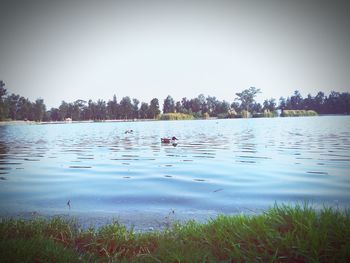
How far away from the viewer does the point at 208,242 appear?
602 cm

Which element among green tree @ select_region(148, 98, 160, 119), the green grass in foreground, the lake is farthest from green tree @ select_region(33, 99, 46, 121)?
the green grass in foreground

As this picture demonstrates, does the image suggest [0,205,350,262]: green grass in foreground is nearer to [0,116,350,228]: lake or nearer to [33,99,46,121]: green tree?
[0,116,350,228]: lake

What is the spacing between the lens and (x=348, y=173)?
13.9 m

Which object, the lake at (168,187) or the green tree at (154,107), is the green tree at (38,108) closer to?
the green tree at (154,107)

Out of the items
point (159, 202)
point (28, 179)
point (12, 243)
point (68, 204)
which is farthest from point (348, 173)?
point (28, 179)

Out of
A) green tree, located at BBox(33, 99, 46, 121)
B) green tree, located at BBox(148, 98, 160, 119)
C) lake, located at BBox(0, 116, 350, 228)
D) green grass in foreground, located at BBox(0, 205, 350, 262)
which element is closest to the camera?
green grass in foreground, located at BBox(0, 205, 350, 262)

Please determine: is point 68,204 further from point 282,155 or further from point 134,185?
point 282,155

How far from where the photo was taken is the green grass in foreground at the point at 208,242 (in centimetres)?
533

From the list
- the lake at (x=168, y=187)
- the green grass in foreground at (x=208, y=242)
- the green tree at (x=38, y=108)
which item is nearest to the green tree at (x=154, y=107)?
the green tree at (x=38, y=108)

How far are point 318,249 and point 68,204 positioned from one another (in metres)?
8.32

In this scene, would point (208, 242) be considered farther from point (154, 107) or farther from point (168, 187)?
point (154, 107)

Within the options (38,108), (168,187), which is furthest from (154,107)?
(168,187)

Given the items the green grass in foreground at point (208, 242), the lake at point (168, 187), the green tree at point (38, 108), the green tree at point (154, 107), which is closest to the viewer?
Answer: the green grass in foreground at point (208, 242)

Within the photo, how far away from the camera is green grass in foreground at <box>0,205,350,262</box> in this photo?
5332mm
